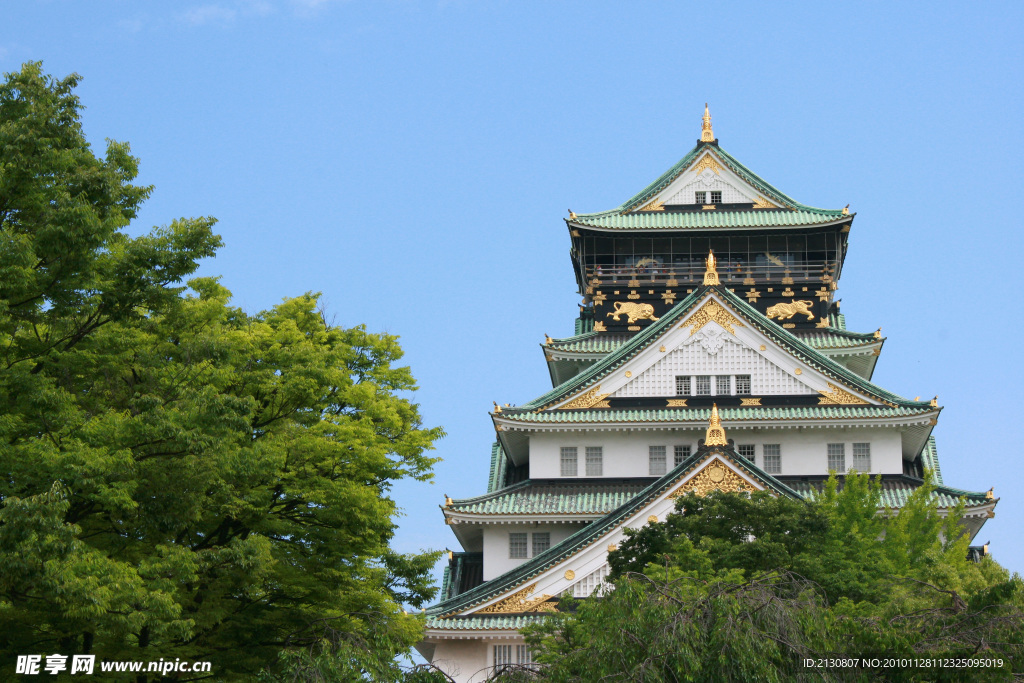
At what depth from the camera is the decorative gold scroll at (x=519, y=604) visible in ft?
104

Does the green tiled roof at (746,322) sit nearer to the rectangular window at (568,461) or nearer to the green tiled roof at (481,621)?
the rectangular window at (568,461)

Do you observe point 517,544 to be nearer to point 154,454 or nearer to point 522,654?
point 522,654

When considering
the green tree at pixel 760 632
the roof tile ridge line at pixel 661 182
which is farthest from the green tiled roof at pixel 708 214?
the green tree at pixel 760 632

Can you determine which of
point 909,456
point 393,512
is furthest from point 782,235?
point 393,512

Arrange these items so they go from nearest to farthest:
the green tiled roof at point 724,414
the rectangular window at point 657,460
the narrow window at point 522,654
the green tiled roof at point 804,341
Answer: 1. the narrow window at point 522,654
2. the green tiled roof at point 724,414
3. the rectangular window at point 657,460
4. the green tiled roof at point 804,341

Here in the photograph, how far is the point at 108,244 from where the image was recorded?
20.7 m

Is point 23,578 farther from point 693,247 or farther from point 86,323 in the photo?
point 693,247

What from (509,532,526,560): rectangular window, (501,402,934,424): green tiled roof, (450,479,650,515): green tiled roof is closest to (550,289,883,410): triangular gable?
(501,402,934,424): green tiled roof

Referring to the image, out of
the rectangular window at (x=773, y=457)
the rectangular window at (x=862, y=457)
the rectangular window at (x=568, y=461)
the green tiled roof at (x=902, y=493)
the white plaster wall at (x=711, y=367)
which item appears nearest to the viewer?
the green tiled roof at (x=902, y=493)

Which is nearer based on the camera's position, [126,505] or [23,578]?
[23,578]

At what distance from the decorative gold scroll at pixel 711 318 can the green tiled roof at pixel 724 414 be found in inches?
102

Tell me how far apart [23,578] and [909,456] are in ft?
95.1

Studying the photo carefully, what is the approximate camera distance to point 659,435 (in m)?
38.5

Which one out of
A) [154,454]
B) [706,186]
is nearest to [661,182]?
[706,186]
